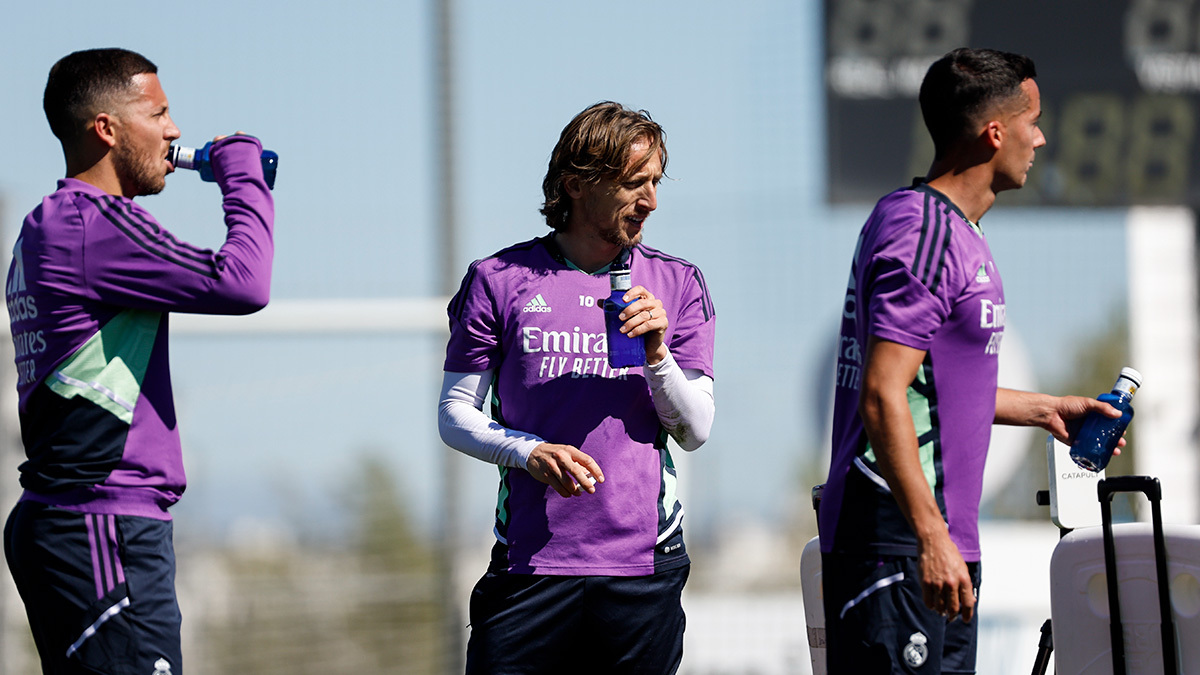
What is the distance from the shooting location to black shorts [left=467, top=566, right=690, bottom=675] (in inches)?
116

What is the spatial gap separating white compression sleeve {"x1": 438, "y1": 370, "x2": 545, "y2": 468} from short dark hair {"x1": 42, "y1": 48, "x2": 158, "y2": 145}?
0.99 meters

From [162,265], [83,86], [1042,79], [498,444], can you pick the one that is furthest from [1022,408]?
[1042,79]

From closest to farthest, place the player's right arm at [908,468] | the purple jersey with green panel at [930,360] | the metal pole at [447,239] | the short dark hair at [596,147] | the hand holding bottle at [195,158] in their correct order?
the player's right arm at [908,468], the purple jersey with green panel at [930,360], the short dark hair at [596,147], the hand holding bottle at [195,158], the metal pole at [447,239]

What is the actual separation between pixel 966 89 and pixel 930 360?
0.62m

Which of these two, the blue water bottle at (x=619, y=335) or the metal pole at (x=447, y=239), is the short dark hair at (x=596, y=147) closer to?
the blue water bottle at (x=619, y=335)

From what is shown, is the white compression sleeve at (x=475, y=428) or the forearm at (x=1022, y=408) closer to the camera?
the white compression sleeve at (x=475, y=428)

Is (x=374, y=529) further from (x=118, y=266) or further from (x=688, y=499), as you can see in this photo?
(x=118, y=266)

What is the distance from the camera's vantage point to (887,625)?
8.61ft

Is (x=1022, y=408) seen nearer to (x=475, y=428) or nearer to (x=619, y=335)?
(x=619, y=335)

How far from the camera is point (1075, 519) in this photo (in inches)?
137

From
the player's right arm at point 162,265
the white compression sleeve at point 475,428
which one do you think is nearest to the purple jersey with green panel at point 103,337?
the player's right arm at point 162,265

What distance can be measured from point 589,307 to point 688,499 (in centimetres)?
741

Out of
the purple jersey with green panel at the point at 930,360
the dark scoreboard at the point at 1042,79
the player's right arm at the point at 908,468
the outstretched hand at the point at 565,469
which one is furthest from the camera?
the dark scoreboard at the point at 1042,79

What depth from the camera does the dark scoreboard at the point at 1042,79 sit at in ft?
28.2
